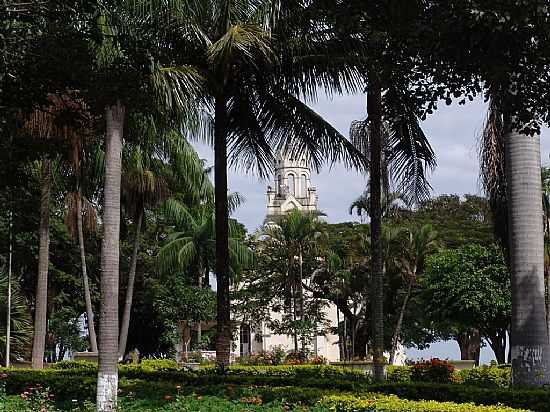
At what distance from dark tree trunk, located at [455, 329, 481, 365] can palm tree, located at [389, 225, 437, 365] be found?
7128 mm

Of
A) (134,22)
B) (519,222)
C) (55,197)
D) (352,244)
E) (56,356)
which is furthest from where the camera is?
(56,356)

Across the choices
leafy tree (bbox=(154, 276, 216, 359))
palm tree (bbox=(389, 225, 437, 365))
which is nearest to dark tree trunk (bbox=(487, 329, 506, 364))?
palm tree (bbox=(389, 225, 437, 365))

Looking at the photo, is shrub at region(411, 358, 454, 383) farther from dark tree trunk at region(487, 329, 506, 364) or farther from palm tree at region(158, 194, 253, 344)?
palm tree at region(158, 194, 253, 344)

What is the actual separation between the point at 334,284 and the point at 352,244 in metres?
2.18

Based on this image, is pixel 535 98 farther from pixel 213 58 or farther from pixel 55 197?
pixel 55 197

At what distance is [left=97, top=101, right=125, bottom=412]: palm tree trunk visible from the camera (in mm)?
12602

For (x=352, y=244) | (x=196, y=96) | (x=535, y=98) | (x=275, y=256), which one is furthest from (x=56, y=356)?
(x=535, y=98)

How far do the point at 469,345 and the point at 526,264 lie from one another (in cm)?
3638

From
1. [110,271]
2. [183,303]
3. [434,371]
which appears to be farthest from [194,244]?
[110,271]

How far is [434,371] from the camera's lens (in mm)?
19984

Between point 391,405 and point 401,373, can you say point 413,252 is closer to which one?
point 401,373

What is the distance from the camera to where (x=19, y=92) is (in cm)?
1084

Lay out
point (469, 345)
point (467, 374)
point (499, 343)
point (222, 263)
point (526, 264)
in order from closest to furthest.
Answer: point (526, 264) → point (222, 263) → point (467, 374) → point (499, 343) → point (469, 345)

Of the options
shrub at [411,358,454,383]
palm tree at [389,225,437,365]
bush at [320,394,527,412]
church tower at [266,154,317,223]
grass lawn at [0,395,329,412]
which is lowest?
grass lawn at [0,395,329,412]
